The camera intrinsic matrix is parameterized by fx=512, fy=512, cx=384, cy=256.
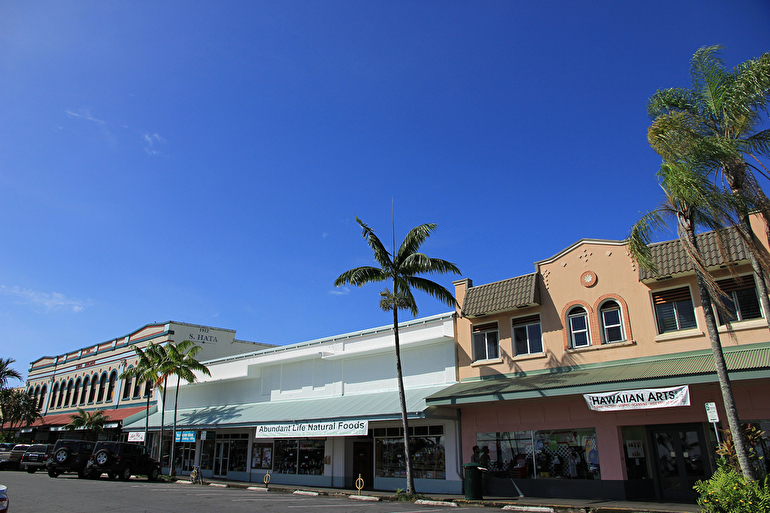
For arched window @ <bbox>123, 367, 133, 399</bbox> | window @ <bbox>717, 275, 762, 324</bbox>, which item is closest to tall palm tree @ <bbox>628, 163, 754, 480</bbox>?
window @ <bbox>717, 275, 762, 324</bbox>

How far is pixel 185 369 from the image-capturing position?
30.9 m

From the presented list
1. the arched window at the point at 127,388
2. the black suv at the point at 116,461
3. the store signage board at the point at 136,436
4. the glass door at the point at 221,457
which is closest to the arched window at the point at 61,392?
the arched window at the point at 127,388

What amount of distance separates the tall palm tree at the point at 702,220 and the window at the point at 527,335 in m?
7.09

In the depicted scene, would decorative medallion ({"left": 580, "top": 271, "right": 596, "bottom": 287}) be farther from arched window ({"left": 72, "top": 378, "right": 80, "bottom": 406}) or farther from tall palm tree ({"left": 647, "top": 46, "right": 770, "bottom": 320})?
arched window ({"left": 72, "top": 378, "right": 80, "bottom": 406})

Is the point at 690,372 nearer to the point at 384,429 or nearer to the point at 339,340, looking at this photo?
the point at 384,429

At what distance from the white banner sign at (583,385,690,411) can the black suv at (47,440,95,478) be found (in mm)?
24550

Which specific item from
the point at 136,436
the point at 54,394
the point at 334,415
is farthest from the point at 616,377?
the point at 54,394

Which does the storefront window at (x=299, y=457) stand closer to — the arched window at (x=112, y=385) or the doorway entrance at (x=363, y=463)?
the doorway entrance at (x=363, y=463)

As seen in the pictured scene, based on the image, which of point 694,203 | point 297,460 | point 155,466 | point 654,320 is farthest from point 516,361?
point 155,466

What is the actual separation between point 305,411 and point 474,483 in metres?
10.0

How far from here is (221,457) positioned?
3055cm

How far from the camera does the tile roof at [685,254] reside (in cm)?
1473

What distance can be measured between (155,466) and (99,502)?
14048 millimetres

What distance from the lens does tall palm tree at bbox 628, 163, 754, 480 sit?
10977 millimetres
